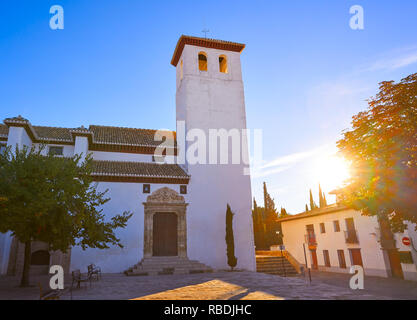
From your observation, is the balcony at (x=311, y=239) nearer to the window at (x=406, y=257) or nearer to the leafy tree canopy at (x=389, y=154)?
the window at (x=406, y=257)

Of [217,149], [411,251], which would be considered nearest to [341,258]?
[411,251]

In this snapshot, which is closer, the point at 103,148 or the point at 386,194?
the point at 386,194

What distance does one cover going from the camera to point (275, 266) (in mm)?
21031

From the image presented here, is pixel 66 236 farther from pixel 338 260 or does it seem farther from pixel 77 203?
pixel 338 260

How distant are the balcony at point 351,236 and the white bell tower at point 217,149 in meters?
8.81

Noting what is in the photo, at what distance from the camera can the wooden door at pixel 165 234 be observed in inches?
709

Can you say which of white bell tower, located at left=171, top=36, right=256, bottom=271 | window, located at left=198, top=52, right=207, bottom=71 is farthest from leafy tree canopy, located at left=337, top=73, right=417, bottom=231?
window, located at left=198, top=52, right=207, bottom=71

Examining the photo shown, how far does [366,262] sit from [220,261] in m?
11.2

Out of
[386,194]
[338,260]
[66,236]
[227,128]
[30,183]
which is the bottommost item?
[338,260]

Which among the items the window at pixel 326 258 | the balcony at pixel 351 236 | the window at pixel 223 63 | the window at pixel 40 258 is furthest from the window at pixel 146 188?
the window at pixel 326 258

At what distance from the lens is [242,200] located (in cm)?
2019

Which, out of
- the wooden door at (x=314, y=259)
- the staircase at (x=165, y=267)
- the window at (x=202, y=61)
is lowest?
the wooden door at (x=314, y=259)

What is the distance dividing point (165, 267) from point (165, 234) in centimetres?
231
